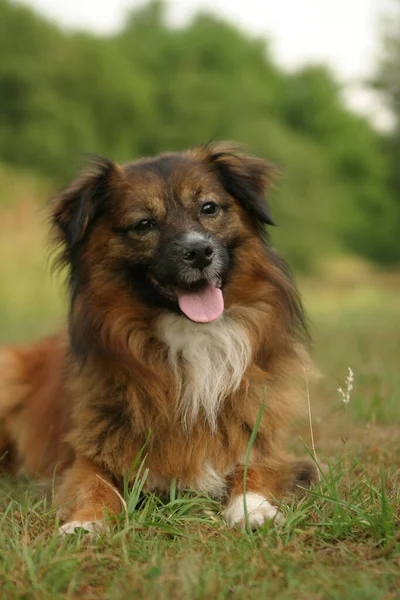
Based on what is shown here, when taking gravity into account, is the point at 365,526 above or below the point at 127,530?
above

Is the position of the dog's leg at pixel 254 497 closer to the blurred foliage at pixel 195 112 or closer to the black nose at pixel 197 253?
the black nose at pixel 197 253

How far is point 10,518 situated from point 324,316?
14190mm

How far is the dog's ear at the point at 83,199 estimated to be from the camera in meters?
3.86

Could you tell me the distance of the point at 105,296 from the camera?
385 centimetres

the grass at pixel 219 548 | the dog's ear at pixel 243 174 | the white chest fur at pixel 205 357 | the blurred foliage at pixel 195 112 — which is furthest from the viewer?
the blurred foliage at pixel 195 112

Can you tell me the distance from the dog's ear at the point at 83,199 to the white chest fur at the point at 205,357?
68 centimetres

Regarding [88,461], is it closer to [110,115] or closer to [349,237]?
[110,115]

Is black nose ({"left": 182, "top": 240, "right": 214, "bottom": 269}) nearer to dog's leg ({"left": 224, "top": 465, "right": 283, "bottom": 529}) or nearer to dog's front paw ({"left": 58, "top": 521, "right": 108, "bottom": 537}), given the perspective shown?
dog's leg ({"left": 224, "top": 465, "right": 283, "bottom": 529})

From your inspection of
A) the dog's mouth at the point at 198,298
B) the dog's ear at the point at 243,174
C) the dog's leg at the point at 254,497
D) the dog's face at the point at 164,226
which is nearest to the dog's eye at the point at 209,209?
the dog's face at the point at 164,226

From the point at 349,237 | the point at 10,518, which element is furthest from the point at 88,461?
the point at 349,237

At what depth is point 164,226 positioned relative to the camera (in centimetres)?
383

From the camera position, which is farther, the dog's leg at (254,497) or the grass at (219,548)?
the dog's leg at (254,497)

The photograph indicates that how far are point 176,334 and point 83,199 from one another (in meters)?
0.88

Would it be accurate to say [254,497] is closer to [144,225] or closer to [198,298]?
[198,298]
